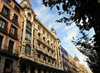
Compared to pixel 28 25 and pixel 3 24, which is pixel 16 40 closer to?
pixel 3 24

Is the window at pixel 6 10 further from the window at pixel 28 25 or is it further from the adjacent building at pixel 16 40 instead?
the window at pixel 28 25

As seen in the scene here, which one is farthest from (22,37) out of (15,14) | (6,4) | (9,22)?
(6,4)

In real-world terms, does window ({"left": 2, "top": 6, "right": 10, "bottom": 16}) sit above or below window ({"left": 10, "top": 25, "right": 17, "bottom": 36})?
above

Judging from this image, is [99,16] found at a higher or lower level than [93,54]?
higher

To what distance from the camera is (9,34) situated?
1820 cm

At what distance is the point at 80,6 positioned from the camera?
4.61 metres

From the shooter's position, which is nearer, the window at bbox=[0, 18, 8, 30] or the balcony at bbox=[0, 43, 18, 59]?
the balcony at bbox=[0, 43, 18, 59]

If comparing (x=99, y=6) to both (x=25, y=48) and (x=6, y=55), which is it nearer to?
(x=6, y=55)

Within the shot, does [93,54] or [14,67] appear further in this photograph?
[14,67]

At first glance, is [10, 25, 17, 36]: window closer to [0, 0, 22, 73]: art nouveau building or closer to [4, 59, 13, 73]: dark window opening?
[0, 0, 22, 73]: art nouveau building

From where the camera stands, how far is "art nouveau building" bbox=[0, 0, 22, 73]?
52.5 feet

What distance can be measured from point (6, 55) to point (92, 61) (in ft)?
46.0

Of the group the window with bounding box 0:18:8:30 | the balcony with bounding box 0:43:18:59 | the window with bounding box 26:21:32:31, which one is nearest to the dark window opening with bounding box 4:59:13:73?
the balcony with bounding box 0:43:18:59

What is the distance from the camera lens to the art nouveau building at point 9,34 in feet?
52.5
